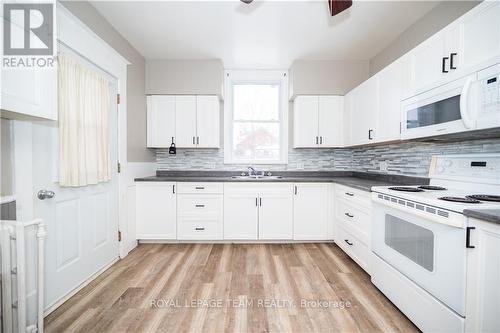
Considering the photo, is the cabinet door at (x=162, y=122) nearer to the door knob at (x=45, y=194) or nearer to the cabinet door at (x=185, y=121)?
the cabinet door at (x=185, y=121)

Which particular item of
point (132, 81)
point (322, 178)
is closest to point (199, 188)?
point (132, 81)

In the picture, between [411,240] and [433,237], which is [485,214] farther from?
[411,240]

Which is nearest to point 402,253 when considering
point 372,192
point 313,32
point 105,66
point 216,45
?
point 372,192

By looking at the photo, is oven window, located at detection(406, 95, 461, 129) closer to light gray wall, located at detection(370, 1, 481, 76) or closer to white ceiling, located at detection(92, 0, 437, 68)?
light gray wall, located at detection(370, 1, 481, 76)

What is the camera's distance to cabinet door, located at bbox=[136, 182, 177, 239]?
2967 mm

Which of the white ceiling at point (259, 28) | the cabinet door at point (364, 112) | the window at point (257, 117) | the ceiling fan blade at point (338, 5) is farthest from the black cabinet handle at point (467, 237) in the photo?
the window at point (257, 117)

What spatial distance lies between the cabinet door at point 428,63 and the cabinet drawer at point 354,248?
1.55 m

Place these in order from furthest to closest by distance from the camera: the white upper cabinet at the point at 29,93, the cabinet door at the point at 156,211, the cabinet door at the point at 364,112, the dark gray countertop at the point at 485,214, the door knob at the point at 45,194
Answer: the cabinet door at the point at 156,211 < the cabinet door at the point at 364,112 < the door knob at the point at 45,194 < the white upper cabinet at the point at 29,93 < the dark gray countertop at the point at 485,214

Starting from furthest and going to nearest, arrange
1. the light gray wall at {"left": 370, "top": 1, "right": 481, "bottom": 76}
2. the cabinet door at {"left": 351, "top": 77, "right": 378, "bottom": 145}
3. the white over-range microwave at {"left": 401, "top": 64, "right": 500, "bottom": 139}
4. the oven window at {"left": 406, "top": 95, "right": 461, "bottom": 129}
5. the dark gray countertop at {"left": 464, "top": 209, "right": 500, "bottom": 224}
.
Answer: the cabinet door at {"left": 351, "top": 77, "right": 378, "bottom": 145}, the light gray wall at {"left": 370, "top": 1, "right": 481, "bottom": 76}, the oven window at {"left": 406, "top": 95, "right": 461, "bottom": 129}, the white over-range microwave at {"left": 401, "top": 64, "right": 500, "bottom": 139}, the dark gray countertop at {"left": 464, "top": 209, "right": 500, "bottom": 224}

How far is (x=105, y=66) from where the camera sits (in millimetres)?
2264

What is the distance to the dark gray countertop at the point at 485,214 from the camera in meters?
1.01

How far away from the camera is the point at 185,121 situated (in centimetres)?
328

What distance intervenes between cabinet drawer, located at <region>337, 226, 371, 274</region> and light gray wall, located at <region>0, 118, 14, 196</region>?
2.92m

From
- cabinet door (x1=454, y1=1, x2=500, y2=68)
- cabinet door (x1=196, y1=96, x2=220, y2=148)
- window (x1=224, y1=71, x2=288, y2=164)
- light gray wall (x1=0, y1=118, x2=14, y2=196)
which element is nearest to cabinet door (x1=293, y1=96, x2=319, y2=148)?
window (x1=224, y1=71, x2=288, y2=164)
